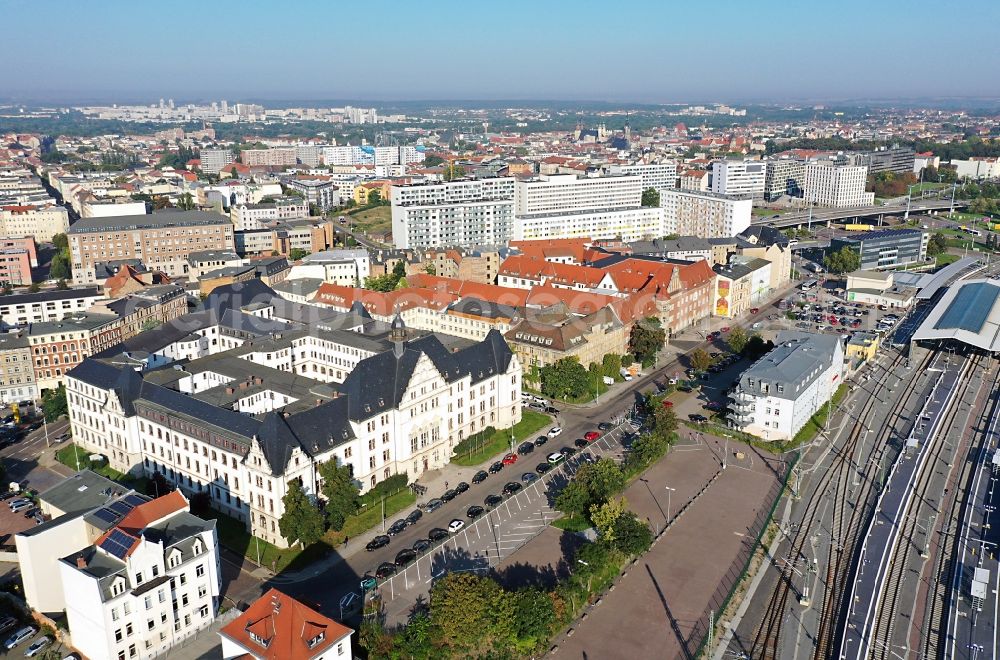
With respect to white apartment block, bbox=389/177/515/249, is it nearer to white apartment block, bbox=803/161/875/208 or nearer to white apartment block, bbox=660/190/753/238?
white apartment block, bbox=660/190/753/238

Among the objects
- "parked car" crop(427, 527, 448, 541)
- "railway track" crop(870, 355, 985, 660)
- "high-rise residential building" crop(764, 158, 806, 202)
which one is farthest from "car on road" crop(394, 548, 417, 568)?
"high-rise residential building" crop(764, 158, 806, 202)

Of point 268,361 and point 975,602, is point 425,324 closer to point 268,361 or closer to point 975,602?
point 268,361

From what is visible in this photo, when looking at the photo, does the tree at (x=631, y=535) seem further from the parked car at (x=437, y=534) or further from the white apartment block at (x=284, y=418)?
the white apartment block at (x=284, y=418)

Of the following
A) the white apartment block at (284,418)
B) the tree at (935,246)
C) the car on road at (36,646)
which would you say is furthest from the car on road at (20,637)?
the tree at (935,246)

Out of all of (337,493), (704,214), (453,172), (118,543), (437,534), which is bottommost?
(437,534)

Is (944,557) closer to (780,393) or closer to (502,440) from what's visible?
(780,393)

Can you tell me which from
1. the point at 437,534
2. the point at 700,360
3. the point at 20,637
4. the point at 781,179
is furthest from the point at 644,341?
the point at 781,179

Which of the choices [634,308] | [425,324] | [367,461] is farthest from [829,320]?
[367,461]
